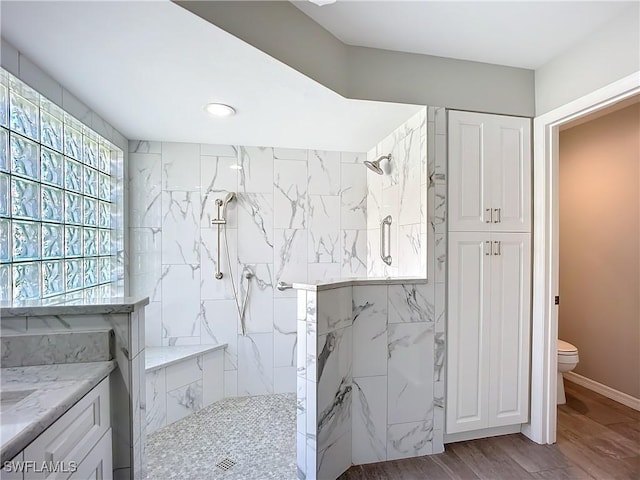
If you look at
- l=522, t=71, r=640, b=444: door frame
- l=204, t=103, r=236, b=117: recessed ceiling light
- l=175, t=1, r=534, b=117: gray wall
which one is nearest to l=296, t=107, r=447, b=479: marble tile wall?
l=175, t=1, r=534, b=117: gray wall

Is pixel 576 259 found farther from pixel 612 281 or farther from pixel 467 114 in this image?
Result: pixel 467 114

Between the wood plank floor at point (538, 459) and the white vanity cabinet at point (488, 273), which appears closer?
the wood plank floor at point (538, 459)

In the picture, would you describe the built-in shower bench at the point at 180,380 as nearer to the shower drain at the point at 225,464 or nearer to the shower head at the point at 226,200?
the shower drain at the point at 225,464

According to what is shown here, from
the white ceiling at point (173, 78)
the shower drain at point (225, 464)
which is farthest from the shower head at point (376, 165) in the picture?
the shower drain at point (225, 464)

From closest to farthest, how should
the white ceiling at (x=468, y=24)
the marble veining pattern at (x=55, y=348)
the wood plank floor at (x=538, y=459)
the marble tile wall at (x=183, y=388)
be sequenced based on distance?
the marble veining pattern at (x=55, y=348)
the white ceiling at (x=468, y=24)
the wood plank floor at (x=538, y=459)
the marble tile wall at (x=183, y=388)

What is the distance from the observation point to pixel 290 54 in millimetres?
1510

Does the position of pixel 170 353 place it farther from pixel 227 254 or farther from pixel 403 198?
pixel 403 198

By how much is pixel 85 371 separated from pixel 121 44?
1278 millimetres

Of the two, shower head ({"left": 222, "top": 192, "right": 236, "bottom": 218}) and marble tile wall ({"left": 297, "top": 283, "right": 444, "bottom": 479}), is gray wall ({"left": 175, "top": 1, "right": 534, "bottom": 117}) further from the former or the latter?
shower head ({"left": 222, "top": 192, "right": 236, "bottom": 218})

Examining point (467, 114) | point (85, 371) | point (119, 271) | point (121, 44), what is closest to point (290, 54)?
point (121, 44)

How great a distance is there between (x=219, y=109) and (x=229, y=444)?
2.14 m

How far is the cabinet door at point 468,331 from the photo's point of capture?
2.02 meters

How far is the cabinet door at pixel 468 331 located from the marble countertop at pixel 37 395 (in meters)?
1.85

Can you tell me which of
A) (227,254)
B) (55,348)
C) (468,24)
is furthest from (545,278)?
(55,348)
